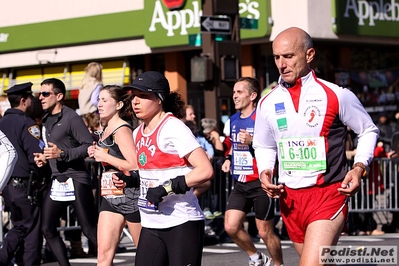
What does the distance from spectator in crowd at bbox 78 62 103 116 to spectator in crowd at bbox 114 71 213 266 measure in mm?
6213

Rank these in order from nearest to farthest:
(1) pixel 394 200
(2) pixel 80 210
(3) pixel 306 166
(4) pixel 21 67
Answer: (3) pixel 306 166 < (2) pixel 80 210 < (1) pixel 394 200 < (4) pixel 21 67

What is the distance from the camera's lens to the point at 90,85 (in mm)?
13461

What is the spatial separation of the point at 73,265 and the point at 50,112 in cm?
229

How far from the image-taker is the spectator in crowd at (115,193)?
8.19m

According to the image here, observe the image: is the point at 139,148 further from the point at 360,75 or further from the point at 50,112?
the point at 360,75

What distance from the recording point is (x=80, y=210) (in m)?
9.84

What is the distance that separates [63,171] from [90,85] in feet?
12.0

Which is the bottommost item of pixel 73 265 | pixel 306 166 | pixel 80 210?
pixel 73 265

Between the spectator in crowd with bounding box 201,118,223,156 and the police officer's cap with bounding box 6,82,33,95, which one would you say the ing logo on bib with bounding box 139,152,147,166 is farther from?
the spectator in crowd with bounding box 201,118,223,156

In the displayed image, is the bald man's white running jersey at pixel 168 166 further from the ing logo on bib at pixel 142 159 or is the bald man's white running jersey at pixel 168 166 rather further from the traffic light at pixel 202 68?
the traffic light at pixel 202 68

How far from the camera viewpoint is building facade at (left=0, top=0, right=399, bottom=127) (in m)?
21.5

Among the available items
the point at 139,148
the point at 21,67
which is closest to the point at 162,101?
the point at 139,148

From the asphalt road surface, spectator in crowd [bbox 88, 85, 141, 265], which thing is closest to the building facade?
the asphalt road surface
